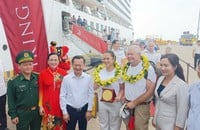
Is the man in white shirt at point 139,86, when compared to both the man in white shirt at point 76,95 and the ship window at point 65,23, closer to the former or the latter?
the man in white shirt at point 76,95

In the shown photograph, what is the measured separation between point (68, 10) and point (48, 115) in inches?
594

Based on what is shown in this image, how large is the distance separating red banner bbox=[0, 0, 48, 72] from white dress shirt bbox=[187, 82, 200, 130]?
3631 mm

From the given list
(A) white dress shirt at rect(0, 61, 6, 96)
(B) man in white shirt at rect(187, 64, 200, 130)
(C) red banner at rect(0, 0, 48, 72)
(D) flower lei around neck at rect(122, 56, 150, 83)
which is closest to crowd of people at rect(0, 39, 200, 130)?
(D) flower lei around neck at rect(122, 56, 150, 83)

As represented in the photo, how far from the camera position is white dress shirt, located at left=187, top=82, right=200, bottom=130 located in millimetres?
2721

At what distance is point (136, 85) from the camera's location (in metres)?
3.85

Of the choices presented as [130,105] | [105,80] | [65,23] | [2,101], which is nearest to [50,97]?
[105,80]

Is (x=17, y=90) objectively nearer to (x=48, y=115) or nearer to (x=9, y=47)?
(x=48, y=115)

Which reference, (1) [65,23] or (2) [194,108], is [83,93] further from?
(1) [65,23]

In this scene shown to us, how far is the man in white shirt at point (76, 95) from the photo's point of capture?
153 inches

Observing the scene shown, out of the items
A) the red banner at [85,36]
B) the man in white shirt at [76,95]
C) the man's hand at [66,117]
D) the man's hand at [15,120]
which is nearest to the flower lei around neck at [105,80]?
the man in white shirt at [76,95]

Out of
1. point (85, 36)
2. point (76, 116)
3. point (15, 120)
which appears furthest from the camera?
point (85, 36)

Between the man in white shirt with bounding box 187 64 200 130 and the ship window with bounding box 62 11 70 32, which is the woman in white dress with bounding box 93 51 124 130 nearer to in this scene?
the man in white shirt with bounding box 187 64 200 130

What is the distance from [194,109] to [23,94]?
213 centimetres

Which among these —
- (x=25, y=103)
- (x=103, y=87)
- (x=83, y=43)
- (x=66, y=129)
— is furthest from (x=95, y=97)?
(x=83, y=43)
